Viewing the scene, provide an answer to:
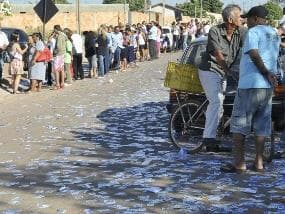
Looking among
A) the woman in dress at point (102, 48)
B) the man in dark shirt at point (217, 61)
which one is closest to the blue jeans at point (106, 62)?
the woman in dress at point (102, 48)

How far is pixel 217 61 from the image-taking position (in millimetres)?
8188

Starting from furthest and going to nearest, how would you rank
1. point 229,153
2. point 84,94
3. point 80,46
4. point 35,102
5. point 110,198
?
point 80,46 → point 84,94 → point 35,102 → point 229,153 → point 110,198

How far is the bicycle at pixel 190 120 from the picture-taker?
29.6 feet

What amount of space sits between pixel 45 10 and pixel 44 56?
12.7 feet

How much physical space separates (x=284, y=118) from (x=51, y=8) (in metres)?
14.2

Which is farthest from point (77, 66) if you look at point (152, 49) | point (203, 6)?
point (203, 6)

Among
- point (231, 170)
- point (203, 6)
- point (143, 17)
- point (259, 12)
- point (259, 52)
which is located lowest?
point (231, 170)

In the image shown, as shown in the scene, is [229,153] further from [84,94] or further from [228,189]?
[84,94]

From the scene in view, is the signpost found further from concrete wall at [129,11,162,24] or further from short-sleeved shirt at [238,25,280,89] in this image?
concrete wall at [129,11,162,24]

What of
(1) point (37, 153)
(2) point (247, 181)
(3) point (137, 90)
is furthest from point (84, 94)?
(2) point (247, 181)

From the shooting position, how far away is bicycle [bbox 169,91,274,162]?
9.03 m

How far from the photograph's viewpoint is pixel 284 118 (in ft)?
30.3

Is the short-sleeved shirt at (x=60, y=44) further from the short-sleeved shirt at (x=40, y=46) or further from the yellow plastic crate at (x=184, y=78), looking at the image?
the yellow plastic crate at (x=184, y=78)

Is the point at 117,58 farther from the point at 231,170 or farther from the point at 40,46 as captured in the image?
the point at 231,170
